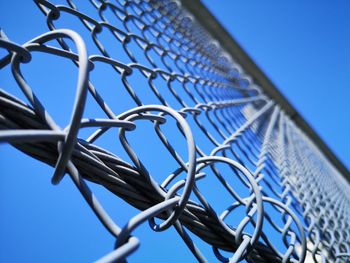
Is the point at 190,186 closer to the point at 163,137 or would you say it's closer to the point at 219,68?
the point at 163,137

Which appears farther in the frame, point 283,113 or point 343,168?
point 343,168

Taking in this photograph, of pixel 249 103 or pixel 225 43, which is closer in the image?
pixel 249 103

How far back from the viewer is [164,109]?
0.39m

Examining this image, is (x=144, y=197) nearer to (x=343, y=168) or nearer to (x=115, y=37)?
(x=115, y=37)

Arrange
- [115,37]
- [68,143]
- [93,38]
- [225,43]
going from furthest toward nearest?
[225,43]
[115,37]
[93,38]
[68,143]

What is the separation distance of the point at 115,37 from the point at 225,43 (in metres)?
2.03

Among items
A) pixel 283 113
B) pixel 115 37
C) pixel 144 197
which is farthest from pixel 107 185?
pixel 283 113

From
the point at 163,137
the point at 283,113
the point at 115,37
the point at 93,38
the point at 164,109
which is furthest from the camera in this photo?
the point at 283,113

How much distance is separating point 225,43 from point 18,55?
272 centimetres

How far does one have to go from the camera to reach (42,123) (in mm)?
316

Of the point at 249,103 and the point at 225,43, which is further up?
the point at 225,43

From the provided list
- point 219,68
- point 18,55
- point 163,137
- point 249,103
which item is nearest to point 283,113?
point 249,103

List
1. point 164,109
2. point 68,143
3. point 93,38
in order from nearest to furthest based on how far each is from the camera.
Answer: point 68,143 → point 164,109 → point 93,38

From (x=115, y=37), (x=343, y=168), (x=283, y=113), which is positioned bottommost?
(x=343, y=168)
